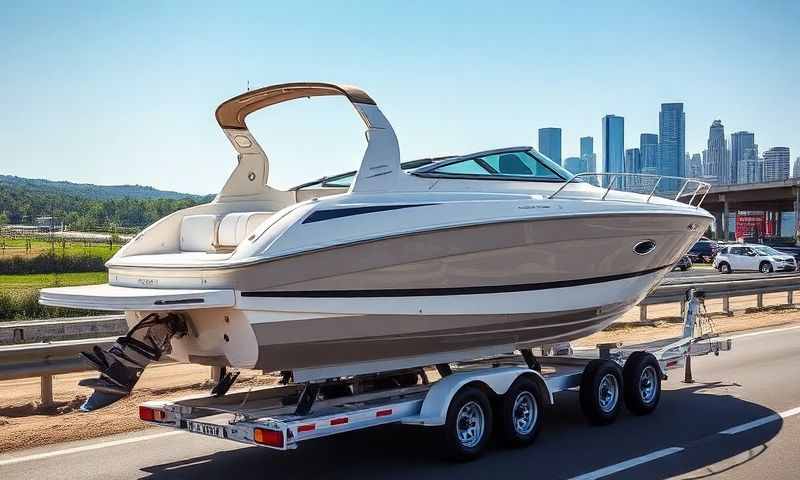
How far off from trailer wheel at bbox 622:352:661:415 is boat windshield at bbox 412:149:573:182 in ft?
6.96

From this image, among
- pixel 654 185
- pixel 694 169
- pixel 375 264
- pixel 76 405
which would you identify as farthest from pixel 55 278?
pixel 375 264

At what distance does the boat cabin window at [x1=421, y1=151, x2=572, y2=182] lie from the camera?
8578 millimetres

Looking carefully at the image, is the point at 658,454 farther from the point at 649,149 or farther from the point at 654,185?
the point at 649,149

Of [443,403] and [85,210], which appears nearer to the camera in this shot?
[443,403]

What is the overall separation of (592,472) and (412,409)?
155 centimetres

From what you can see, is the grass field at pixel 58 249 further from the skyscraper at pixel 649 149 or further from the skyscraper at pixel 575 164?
the skyscraper at pixel 575 164

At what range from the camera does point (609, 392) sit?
30.5 ft

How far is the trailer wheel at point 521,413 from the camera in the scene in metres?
7.99

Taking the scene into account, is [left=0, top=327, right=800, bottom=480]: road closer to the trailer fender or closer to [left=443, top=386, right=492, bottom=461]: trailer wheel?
[left=443, top=386, right=492, bottom=461]: trailer wheel

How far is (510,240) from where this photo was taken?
8.27m

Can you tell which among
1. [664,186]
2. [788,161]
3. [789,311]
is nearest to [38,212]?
[789,311]

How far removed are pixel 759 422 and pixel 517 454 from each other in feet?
9.46

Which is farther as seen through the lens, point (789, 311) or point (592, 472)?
point (789, 311)

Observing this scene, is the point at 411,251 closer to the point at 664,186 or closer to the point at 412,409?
the point at 412,409
